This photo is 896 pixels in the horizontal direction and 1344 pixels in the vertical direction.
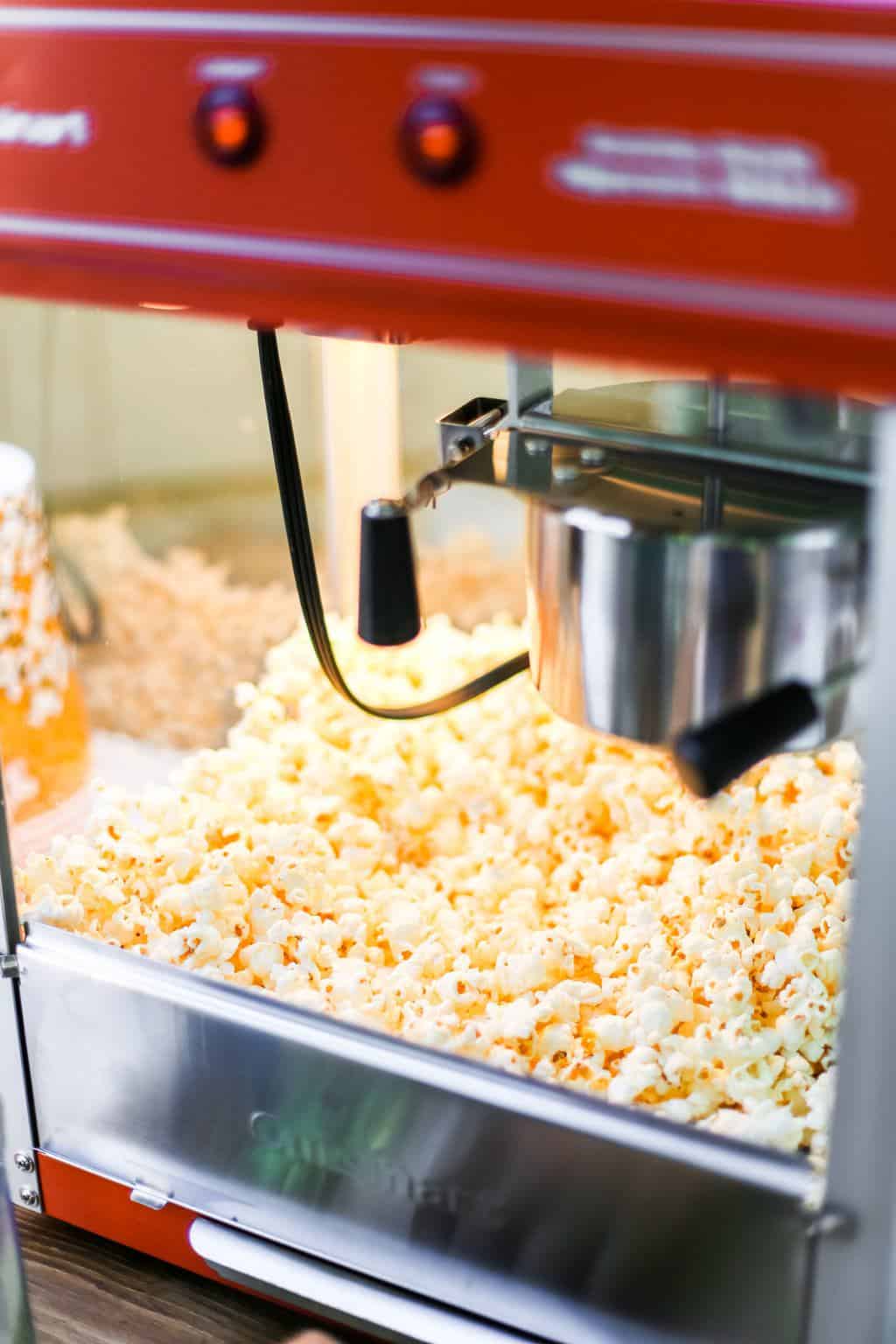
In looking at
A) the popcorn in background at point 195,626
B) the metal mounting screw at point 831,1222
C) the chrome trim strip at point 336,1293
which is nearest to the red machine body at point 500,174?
the metal mounting screw at point 831,1222

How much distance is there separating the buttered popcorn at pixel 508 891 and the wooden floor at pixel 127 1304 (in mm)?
161

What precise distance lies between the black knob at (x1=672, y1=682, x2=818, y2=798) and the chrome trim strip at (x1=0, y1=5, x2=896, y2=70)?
19 centimetres

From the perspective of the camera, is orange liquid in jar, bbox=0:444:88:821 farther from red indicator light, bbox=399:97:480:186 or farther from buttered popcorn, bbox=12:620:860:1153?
red indicator light, bbox=399:97:480:186

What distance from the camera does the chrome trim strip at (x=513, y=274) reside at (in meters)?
0.38

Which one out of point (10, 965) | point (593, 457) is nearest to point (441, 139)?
point (593, 457)

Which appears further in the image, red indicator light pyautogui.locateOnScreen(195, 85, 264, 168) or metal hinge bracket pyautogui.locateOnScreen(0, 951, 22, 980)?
→ metal hinge bracket pyautogui.locateOnScreen(0, 951, 22, 980)

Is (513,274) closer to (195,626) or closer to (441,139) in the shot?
(441,139)

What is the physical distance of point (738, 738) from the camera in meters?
0.44

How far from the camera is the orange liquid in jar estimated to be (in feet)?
2.90

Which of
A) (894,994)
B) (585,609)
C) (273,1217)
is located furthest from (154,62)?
(273,1217)

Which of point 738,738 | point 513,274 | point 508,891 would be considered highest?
point 513,274

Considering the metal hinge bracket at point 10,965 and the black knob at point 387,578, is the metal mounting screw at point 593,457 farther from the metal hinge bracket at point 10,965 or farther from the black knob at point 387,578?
the metal hinge bracket at point 10,965

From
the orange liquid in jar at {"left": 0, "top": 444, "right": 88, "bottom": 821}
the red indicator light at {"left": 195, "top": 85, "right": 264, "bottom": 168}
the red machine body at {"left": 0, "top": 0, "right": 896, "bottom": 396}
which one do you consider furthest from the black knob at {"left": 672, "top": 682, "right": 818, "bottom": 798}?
the orange liquid in jar at {"left": 0, "top": 444, "right": 88, "bottom": 821}

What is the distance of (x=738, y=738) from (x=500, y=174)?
0.19 meters
